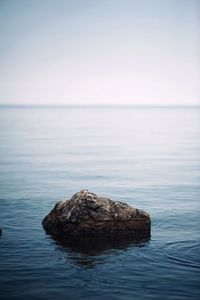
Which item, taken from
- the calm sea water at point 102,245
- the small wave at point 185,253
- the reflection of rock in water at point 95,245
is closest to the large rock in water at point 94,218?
the reflection of rock in water at point 95,245

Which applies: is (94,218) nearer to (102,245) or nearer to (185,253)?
(102,245)

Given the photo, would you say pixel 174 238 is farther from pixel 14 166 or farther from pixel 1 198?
pixel 14 166

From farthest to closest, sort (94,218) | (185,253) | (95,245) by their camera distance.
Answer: (94,218), (95,245), (185,253)

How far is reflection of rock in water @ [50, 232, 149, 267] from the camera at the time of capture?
1881cm

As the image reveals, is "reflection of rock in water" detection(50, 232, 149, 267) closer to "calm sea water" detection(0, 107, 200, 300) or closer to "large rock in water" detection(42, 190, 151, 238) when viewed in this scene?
"calm sea water" detection(0, 107, 200, 300)

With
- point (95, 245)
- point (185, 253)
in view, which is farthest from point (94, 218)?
point (185, 253)

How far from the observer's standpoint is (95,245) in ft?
66.6

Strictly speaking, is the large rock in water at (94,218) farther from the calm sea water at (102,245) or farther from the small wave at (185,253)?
the small wave at (185,253)

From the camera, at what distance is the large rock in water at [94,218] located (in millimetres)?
21344

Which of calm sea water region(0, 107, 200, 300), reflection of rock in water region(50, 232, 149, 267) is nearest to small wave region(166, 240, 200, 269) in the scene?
calm sea water region(0, 107, 200, 300)

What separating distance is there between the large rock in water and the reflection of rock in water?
33 centimetres

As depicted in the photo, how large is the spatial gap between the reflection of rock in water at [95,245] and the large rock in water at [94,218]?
1.10ft

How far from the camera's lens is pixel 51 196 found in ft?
106

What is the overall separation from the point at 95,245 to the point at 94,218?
1.50m
